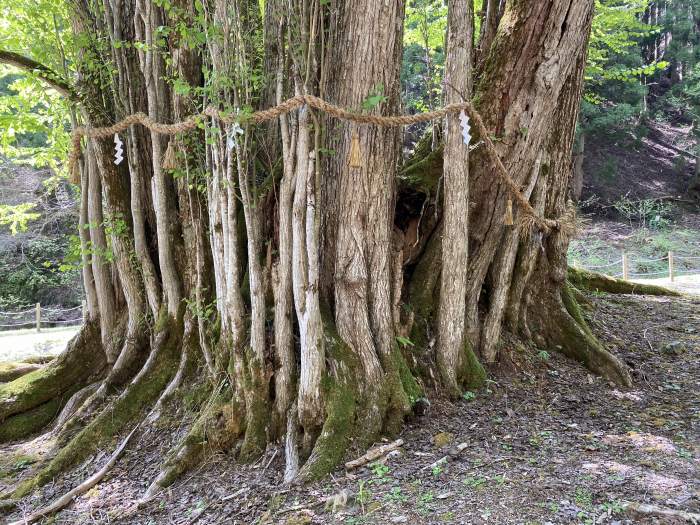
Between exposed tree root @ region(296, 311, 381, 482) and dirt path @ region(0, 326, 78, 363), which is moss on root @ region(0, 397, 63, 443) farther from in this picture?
dirt path @ region(0, 326, 78, 363)

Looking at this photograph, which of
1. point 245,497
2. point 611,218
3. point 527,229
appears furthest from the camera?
point 611,218

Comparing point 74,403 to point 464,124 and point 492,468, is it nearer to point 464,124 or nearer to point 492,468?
point 492,468

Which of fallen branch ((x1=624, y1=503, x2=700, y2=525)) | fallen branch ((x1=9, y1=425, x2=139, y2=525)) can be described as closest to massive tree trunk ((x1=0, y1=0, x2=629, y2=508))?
fallen branch ((x1=9, y1=425, x2=139, y2=525))

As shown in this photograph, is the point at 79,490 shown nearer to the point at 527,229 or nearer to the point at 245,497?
the point at 245,497

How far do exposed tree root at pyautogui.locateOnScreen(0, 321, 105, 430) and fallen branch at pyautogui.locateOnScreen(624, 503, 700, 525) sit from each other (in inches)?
177

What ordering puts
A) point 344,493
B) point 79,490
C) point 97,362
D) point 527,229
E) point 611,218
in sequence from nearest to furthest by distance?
1. point 344,493
2. point 79,490
3. point 527,229
4. point 97,362
5. point 611,218

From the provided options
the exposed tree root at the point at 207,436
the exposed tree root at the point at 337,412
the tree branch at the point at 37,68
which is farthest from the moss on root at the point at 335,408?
the tree branch at the point at 37,68

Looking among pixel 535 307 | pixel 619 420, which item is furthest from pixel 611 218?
pixel 619 420

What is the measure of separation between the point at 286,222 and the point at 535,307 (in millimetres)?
2873

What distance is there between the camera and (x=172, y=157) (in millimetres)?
3760

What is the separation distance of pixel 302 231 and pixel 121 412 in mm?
2180

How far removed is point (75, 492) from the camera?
330cm

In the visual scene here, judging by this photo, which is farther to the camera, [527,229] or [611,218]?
[611,218]

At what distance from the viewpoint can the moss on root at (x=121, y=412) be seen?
3.63 metres
